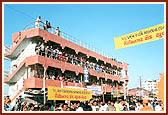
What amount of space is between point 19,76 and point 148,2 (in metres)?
15.1

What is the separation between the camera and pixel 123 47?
11.4 m

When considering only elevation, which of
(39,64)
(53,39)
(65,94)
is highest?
(53,39)

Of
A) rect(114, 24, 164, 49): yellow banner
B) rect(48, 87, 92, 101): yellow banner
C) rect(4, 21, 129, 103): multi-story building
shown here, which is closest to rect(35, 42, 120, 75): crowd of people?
rect(4, 21, 129, 103): multi-story building

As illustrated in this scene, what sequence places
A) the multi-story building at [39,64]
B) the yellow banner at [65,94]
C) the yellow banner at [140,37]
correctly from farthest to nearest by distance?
the multi-story building at [39,64] → the yellow banner at [65,94] → the yellow banner at [140,37]

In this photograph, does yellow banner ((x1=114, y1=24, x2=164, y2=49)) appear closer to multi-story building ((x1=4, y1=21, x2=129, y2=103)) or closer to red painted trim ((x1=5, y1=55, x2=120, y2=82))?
multi-story building ((x1=4, y1=21, x2=129, y2=103))

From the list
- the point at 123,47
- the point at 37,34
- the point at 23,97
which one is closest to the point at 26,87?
the point at 23,97

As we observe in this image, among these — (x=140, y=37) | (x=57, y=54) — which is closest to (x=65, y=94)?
(x=140, y=37)

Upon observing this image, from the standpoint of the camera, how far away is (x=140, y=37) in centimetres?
1088

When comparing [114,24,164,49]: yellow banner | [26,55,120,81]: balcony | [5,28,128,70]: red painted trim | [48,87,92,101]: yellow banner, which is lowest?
[48,87,92,101]: yellow banner

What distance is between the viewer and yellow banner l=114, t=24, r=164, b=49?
33.8ft

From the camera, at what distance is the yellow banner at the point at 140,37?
10.3 meters

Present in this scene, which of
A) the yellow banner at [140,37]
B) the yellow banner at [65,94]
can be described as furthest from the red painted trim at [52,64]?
Result: the yellow banner at [140,37]

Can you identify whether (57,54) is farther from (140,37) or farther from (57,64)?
(140,37)

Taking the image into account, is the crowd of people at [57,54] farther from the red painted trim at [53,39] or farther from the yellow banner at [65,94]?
the yellow banner at [65,94]
